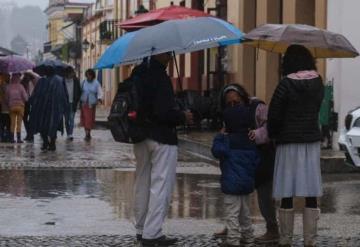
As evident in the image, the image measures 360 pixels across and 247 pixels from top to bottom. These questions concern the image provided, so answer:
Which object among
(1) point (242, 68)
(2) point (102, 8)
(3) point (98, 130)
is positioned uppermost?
(2) point (102, 8)

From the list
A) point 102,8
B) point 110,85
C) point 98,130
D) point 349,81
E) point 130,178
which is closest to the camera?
point 130,178

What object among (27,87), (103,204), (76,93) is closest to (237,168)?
(103,204)

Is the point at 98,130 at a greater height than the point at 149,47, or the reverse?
the point at 149,47

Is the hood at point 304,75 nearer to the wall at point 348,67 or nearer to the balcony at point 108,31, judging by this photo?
the wall at point 348,67

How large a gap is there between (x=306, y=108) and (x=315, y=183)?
0.64 m

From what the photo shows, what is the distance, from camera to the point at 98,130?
25047mm

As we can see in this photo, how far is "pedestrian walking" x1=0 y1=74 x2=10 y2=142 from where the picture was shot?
18617 millimetres

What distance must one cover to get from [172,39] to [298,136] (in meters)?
1.37

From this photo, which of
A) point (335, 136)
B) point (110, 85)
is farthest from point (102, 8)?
point (335, 136)

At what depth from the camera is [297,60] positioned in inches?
298

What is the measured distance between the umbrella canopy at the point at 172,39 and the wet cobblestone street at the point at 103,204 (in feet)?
5.54

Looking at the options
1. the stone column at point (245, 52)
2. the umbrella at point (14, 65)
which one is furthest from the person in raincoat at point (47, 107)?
the stone column at point (245, 52)

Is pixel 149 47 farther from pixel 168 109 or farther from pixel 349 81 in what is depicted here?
pixel 349 81

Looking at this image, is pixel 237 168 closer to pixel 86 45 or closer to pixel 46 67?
pixel 46 67
